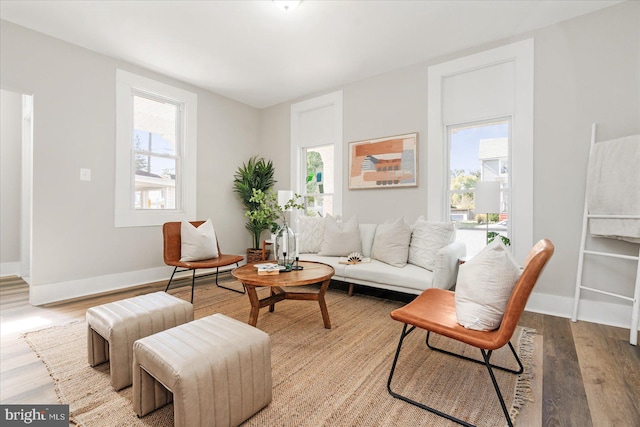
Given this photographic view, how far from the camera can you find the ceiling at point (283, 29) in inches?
106

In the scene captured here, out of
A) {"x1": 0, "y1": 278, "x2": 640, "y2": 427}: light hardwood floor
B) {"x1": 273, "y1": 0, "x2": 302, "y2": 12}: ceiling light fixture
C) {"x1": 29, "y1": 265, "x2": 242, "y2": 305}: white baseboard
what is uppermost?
{"x1": 273, "y1": 0, "x2": 302, "y2": 12}: ceiling light fixture

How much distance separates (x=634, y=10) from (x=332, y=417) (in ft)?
13.0

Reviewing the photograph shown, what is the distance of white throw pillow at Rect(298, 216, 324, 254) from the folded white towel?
2768 millimetres

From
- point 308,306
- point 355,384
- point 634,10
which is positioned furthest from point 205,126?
point 634,10

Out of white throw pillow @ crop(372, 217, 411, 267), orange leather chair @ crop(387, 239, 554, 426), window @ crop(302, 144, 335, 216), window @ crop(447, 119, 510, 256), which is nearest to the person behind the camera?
orange leather chair @ crop(387, 239, 554, 426)

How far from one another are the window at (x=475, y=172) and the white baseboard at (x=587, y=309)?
0.73 metres

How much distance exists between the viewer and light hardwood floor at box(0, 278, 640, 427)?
148 cm

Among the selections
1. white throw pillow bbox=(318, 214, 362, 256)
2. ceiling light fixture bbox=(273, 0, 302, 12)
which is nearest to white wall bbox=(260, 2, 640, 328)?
white throw pillow bbox=(318, 214, 362, 256)

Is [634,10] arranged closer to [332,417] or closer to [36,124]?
[332,417]

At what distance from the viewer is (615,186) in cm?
245

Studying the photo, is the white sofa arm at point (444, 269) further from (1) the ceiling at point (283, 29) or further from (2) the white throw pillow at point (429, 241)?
(1) the ceiling at point (283, 29)

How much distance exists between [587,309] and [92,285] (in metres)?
5.19

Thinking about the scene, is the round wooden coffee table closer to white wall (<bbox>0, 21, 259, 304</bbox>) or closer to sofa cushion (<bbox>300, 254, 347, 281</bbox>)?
sofa cushion (<bbox>300, 254, 347, 281</bbox>)

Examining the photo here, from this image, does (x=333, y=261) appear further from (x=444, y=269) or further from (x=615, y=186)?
(x=615, y=186)
